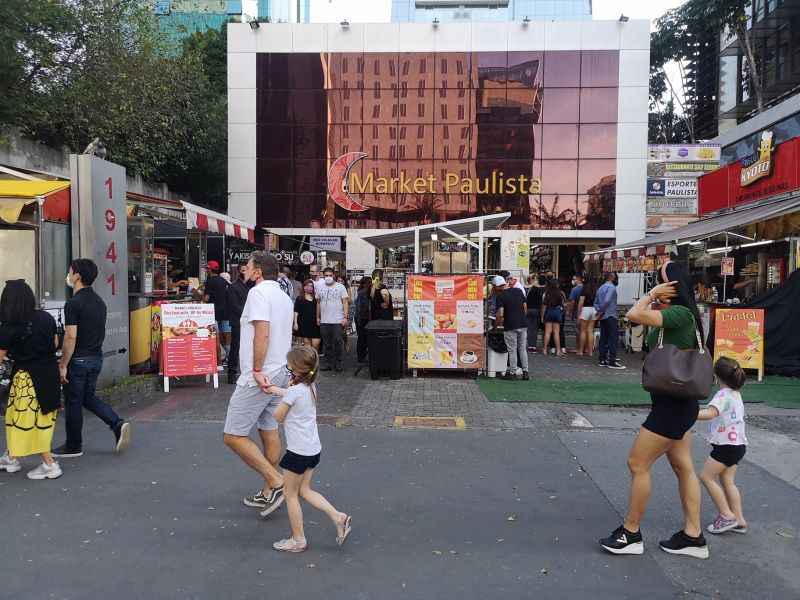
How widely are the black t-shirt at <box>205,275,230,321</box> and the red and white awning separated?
3.25 ft

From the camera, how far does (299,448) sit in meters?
3.74

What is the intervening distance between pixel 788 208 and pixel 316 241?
21.9 meters

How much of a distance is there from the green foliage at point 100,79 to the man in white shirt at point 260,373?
13406mm

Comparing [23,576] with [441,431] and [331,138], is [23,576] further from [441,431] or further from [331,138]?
[331,138]

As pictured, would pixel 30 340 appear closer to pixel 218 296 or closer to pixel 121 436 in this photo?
pixel 121 436

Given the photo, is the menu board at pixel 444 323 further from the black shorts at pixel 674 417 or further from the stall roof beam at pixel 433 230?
the black shorts at pixel 674 417

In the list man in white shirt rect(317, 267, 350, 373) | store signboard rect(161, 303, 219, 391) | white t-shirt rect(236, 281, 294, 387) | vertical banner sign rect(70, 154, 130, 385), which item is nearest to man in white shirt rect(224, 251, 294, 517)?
white t-shirt rect(236, 281, 294, 387)

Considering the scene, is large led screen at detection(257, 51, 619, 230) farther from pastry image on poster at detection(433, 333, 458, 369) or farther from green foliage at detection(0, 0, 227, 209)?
pastry image on poster at detection(433, 333, 458, 369)

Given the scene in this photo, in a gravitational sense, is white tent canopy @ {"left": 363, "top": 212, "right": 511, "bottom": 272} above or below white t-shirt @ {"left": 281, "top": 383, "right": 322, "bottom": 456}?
above

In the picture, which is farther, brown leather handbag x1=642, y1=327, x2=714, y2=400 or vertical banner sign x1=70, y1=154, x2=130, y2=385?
vertical banner sign x1=70, y1=154, x2=130, y2=385

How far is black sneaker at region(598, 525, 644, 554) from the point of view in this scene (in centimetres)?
380

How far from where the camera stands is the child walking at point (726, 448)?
13.5 feet

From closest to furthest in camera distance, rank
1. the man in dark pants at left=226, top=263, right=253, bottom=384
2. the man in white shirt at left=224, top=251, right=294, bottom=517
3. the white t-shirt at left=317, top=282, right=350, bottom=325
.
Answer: the man in white shirt at left=224, top=251, right=294, bottom=517 < the man in dark pants at left=226, top=263, right=253, bottom=384 < the white t-shirt at left=317, top=282, right=350, bottom=325

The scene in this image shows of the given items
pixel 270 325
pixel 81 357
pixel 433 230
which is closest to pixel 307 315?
pixel 433 230
